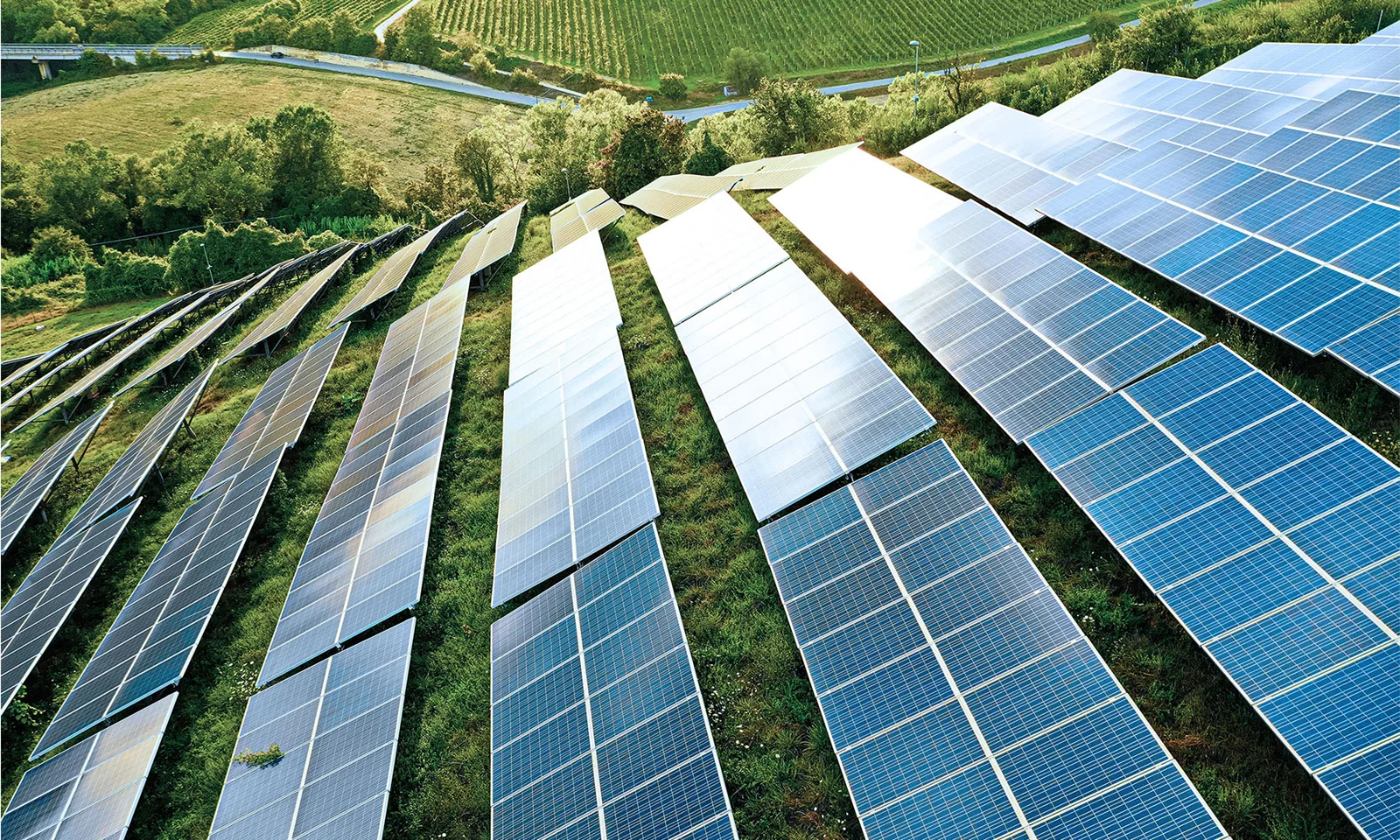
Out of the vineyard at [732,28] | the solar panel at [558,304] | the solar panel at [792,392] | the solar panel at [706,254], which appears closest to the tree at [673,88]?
the vineyard at [732,28]

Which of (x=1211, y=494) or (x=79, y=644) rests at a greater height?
(x=1211, y=494)

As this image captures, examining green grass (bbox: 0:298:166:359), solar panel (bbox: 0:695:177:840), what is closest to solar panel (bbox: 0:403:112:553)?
solar panel (bbox: 0:695:177:840)

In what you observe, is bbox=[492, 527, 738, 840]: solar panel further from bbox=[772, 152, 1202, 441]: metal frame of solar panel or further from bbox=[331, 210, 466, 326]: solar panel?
bbox=[331, 210, 466, 326]: solar panel

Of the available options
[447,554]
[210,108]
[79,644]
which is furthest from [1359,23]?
[210,108]

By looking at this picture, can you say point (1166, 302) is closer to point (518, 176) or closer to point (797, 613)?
point (797, 613)

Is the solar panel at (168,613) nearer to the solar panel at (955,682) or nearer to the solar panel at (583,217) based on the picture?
the solar panel at (955,682)

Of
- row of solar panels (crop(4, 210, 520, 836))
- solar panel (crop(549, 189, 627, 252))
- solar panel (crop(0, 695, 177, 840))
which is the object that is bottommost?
solar panel (crop(0, 695, 177, 840))

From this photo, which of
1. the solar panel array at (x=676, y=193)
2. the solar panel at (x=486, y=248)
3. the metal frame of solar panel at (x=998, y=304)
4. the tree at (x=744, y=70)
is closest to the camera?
the metal frame of solar panel at (x=998, y=304)
